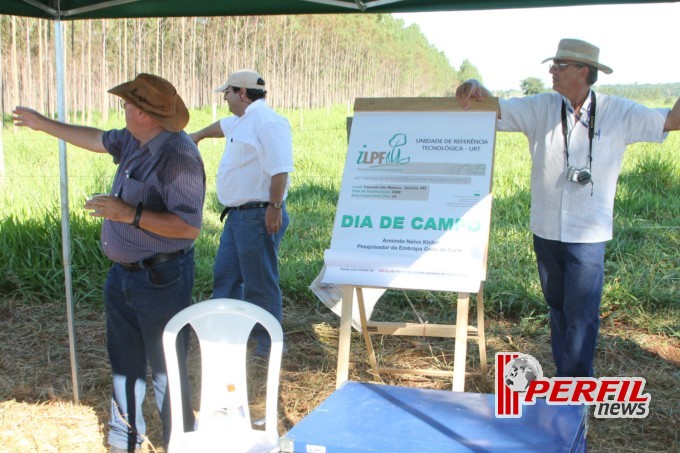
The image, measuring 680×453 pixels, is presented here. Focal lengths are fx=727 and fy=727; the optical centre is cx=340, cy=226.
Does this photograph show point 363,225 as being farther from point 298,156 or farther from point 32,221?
point 298,156

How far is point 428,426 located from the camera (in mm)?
2027

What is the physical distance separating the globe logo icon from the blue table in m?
0.09

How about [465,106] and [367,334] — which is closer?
[465,106]

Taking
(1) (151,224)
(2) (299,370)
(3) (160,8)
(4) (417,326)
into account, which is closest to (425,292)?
(2) (299,370)

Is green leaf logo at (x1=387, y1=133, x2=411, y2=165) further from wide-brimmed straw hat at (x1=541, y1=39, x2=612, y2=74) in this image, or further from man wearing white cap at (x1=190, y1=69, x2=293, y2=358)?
man wearing white cap at (x1=190, y1=69, x2=293, y2=358)

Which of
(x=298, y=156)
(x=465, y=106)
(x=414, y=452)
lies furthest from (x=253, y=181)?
(x=298, y=156)

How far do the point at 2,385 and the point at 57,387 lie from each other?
0.32 meters

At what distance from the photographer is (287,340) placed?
470cm

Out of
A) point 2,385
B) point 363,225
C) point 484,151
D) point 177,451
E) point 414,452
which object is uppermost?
point 484,151

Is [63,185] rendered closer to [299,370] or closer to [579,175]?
[299,370]

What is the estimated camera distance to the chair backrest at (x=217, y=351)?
2.48m

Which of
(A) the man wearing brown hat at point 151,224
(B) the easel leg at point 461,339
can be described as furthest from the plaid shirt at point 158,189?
(B) the easel leg at point 461,339

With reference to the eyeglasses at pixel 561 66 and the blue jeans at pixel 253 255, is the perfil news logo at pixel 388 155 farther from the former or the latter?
the blue jeans at pixel 253 255

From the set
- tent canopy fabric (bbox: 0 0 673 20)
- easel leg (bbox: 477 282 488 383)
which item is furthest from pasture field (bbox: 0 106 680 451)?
tent canopy fabric (bbox: 0 0 673 20)
